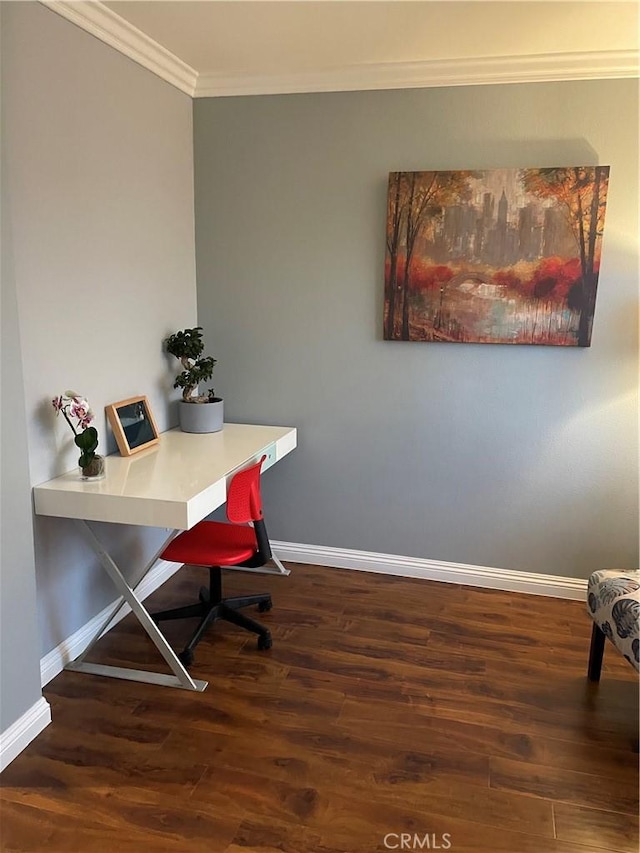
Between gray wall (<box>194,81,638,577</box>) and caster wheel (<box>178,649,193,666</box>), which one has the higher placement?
gray wall (<box>194,81,638,577</box>)

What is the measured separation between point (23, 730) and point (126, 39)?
2542mm

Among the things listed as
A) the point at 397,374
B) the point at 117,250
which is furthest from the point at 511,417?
the point at 117,250

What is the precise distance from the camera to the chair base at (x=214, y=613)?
267 centimetres

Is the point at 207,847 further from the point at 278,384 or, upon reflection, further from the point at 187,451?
the point at 278,384

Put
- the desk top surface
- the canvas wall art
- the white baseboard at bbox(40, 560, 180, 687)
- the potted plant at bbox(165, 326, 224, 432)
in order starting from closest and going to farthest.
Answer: the desk top surface < the white baseboard at bbox(40, 560, 180, 687) < the canvas wall art < the potted plant at bbox(165, 326, 224, 432)

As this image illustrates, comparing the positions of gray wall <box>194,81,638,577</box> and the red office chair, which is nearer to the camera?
the red office chair

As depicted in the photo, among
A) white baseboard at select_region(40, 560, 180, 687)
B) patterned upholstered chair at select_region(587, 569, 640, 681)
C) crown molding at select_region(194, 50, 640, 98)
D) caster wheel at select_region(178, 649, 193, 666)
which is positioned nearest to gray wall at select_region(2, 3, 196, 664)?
white baseboard at select_region(40, 560, 180, 687)

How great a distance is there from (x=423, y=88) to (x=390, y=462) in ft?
5.66

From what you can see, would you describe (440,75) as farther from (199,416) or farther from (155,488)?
(155,488)

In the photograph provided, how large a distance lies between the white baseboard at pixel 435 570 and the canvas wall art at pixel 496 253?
1123 mm

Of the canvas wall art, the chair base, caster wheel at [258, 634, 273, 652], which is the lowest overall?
caster wheel at [258, 634, 273, 652]

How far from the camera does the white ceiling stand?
2.36 m

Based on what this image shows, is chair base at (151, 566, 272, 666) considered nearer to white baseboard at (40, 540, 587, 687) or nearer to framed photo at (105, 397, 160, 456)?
white baseboard at (40, 540, 587, 687)

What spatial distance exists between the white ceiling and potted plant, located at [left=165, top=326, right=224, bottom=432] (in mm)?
1177
